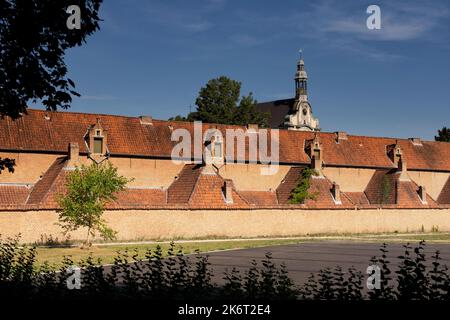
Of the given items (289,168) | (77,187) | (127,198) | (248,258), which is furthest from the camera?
(289,168)

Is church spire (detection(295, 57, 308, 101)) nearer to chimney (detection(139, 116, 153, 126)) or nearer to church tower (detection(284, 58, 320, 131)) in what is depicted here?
church tower (detection(284, 58, 320, 131))

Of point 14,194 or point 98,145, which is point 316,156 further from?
point 14,194

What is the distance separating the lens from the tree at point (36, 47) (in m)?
13.1

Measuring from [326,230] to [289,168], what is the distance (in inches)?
385

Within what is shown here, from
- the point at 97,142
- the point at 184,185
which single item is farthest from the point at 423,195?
the point at 97,142

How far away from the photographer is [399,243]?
40500 mm

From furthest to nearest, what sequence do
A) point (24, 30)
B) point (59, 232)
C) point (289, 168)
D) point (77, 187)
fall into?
point (289, 168)
point (59, 232)
point (77, 187)
point (24, 30)

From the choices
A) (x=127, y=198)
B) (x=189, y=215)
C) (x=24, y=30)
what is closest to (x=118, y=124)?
(x=127, y=198)

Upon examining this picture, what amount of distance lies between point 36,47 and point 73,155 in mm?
33059

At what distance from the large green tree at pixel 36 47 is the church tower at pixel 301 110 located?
110 metres

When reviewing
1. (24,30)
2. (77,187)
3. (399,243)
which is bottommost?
(399,243)

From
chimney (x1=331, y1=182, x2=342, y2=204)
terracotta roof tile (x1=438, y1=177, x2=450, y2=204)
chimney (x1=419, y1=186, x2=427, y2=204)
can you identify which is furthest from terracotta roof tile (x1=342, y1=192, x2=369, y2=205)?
terracotta roof tile (x1=438, y1=177, x2=450, y2=204)

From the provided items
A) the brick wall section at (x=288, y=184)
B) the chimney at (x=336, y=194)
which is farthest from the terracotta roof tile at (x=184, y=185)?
the chimney at (x=336, y=194)
